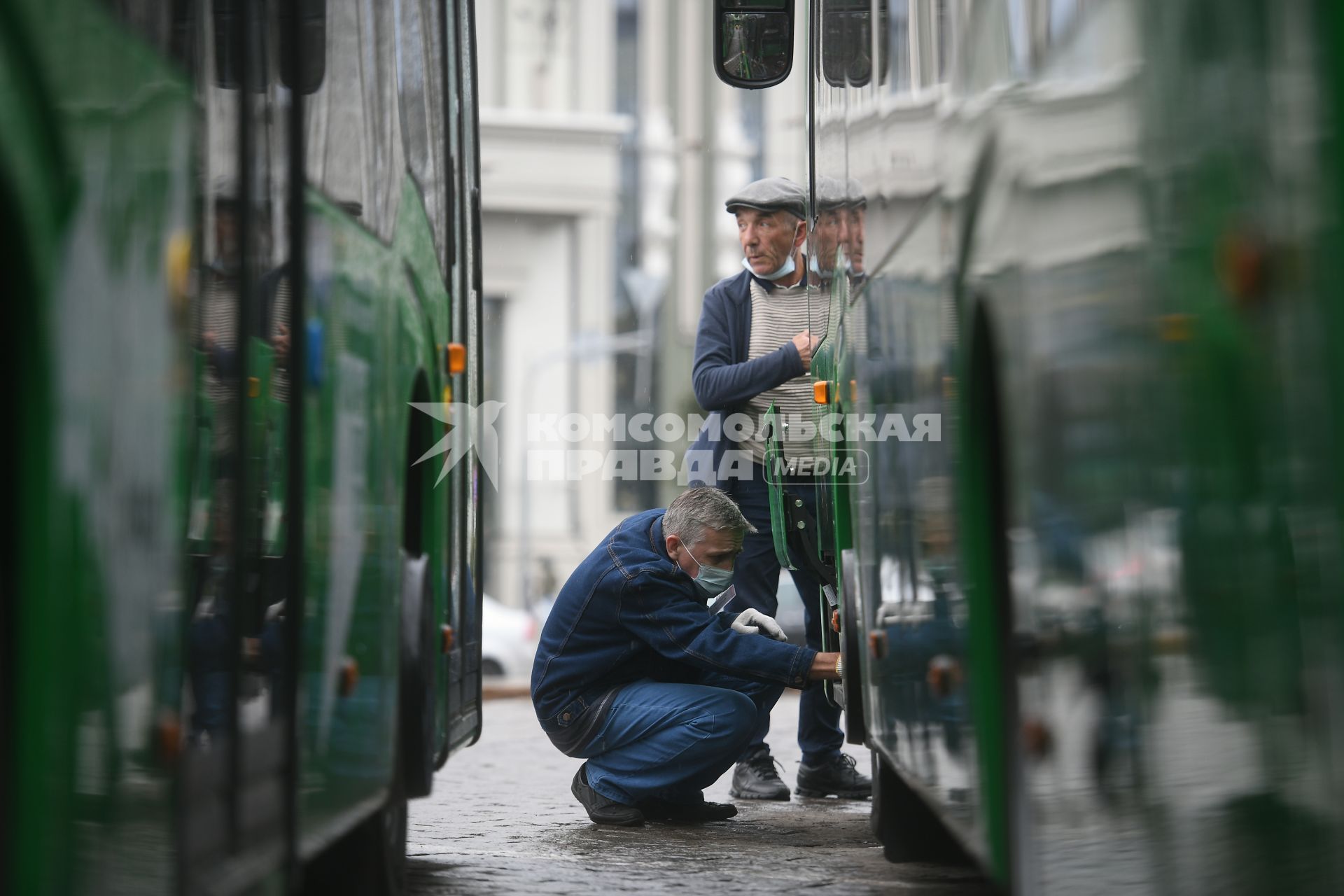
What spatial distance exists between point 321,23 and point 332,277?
439 millimetres

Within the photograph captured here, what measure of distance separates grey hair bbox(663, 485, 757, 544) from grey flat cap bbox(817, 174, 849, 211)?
106 cm

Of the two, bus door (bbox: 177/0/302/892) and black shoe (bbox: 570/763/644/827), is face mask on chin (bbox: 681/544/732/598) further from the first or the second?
bus door (bbox: 177/0/302/892)

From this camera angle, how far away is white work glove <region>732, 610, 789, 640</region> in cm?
685

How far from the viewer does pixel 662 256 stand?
45875 millimetres

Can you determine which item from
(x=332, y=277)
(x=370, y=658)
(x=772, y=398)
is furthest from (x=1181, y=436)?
(x=772, y=398)

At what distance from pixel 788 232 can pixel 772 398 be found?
68 centimetres

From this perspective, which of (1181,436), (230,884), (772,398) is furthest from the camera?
(772,398)

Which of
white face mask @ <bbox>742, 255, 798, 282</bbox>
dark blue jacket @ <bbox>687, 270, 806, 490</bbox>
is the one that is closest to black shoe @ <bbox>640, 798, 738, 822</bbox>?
dark blue jacket @ <bbox>687, 270, 806, 490</bbox>

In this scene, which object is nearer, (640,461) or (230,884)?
(230,884)

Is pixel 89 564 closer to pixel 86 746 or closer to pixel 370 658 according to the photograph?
pixel 86 746

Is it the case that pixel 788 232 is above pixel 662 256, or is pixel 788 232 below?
below

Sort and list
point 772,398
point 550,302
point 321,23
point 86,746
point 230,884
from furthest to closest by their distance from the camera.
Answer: point 550,302 → point 772,398 → point 321,23 → point 230,884 → point 86,746

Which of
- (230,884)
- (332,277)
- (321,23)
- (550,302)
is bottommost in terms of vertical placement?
(230,884)

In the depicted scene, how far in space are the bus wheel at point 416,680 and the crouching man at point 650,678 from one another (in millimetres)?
1887
